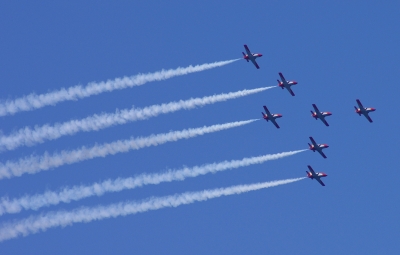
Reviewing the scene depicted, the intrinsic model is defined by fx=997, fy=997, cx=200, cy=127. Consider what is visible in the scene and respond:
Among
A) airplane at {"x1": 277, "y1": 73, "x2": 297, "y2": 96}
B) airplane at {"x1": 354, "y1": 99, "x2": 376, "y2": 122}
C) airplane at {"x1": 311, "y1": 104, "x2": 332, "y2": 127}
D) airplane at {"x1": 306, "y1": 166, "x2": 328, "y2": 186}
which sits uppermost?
airplane at {"x1": 277, "y1": 73, "x2": 297, "y2": 96}

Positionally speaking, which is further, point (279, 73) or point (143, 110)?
point (279, 73)

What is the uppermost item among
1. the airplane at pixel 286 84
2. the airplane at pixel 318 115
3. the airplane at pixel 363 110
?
the airplane at pixel 286 84

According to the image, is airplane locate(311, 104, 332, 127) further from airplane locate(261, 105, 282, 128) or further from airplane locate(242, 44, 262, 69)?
airplane locate(242, 44, 262, 69)

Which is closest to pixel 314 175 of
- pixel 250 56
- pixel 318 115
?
pixel 318 115

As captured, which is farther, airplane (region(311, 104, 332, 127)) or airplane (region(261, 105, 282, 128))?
airplane (region(311, 104, 332, 127))

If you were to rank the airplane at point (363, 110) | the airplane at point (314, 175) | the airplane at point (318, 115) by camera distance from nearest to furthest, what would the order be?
1. the airplane at point (314, 175)
2. the airplane at point (318, 115)
3. the airplane at point (363, 110)

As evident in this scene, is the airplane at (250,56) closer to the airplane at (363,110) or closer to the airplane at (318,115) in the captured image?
the airplane at (318,115)

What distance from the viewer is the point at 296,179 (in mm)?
115188

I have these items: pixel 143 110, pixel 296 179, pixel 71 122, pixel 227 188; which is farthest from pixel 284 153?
pixel 71 122

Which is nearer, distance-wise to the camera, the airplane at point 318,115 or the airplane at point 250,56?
→ the airplane at point 250,56

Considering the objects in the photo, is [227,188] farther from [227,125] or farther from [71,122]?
[71,122]

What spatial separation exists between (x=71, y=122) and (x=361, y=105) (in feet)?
137

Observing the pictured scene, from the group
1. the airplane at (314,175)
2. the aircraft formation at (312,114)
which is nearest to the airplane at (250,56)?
the aircraft formation at (312,114)

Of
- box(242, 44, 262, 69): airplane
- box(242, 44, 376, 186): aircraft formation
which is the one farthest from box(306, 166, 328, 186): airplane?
box(242, 44, 262, 69): airplane
